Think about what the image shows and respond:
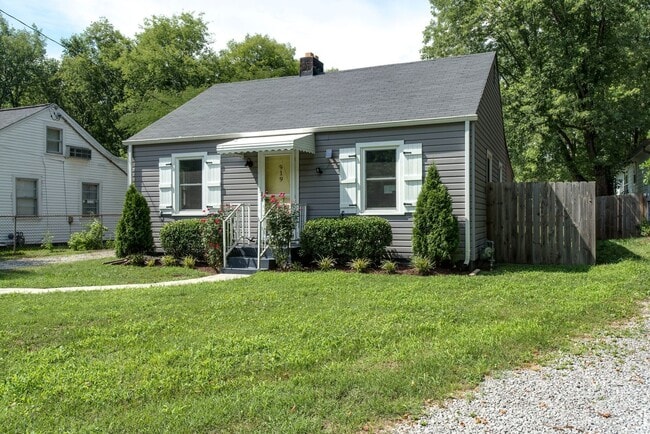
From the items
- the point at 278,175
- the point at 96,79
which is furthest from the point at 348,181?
the point at 96,79

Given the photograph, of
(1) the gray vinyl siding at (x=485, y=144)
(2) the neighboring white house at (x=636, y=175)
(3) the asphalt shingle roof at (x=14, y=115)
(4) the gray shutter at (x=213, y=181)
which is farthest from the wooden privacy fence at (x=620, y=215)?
(3) the asphalt shingle roof at (x=14, y=115)

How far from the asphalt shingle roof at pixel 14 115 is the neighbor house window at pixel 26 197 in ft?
6.22

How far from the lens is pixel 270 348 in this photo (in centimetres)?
432

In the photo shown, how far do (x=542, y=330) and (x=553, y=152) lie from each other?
17.5 m

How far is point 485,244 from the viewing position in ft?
35.1

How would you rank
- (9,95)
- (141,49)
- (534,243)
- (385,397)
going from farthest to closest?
(9,95), (141,49), (534,243), (385,397)

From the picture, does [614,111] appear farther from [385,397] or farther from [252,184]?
[385,397]

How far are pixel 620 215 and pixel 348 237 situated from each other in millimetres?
11044

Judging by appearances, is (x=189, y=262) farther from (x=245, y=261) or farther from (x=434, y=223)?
(x=434, y=223)

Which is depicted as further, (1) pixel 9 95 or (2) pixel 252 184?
(1) pixel 9 95

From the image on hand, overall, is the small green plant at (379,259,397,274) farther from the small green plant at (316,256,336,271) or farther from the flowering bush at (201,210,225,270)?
the flowering bush at (201,210,225,270)

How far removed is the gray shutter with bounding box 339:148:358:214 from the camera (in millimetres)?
10406

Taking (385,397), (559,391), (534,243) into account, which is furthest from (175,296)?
(534,243)

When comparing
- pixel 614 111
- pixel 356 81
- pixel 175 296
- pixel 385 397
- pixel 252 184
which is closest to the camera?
pixel 385 397
